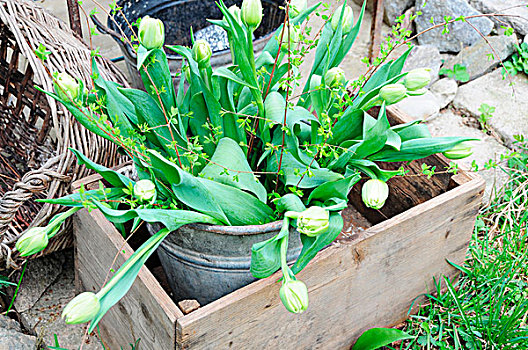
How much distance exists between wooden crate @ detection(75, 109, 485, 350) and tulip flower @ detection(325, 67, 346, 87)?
1.04 feet

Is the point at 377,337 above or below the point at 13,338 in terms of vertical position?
below

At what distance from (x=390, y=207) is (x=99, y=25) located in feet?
3.11

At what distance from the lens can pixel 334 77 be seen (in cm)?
111

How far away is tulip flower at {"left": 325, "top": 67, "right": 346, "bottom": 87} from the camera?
110 centimetres

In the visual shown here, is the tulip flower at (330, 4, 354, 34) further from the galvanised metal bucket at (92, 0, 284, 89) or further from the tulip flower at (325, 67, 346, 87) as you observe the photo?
the galvanised metal bucket at (92, 0, 284, 89)

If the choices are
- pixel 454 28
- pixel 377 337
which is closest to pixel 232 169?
pixel 377 337

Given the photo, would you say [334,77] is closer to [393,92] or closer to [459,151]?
[393,92]

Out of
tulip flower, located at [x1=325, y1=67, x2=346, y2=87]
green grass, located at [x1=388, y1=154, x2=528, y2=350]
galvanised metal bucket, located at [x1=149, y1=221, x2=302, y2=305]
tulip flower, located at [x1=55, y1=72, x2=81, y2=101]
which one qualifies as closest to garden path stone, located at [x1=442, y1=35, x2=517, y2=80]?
green grass, located at [x1=388, y1=154, x2=528, y2=350]

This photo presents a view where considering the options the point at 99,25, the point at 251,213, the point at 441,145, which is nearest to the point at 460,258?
the point at 441,145

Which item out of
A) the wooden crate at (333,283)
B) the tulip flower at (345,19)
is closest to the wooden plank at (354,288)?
the wooden crate at (333,283)

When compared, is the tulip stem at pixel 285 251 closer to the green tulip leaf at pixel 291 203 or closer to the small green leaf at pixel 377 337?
the green tulip leaf at pixel 291 203

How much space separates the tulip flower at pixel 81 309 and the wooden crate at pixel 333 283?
5.9 inches

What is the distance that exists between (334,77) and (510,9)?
180 centimetres

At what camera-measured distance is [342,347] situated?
1425mm
